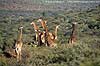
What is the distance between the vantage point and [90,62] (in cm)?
1240

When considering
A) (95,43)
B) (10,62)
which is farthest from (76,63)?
(95,43)

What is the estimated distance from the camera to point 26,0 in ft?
399

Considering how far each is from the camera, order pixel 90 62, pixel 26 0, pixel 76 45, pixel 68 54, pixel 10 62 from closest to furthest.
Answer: pixel 90 62, pixel 10 62, pixel 68 54, pixel 76 45, pixel 26 0

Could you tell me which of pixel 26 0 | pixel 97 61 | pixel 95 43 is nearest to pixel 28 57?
pixel 97 61

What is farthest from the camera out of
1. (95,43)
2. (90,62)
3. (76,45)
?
(95,43)

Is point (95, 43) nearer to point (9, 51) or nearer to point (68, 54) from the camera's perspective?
point (68, 54)

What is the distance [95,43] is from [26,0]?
106 metres

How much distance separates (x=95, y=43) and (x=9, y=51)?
4736 mm

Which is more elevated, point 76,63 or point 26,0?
point 76,63

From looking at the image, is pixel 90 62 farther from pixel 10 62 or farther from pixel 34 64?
pixel 10 62

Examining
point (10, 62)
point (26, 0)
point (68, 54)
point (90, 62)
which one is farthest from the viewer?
point (26, 0)

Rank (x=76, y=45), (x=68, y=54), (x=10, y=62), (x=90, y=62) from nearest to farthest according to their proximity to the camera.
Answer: (x=90, y=62) → (x=10, y=62) → (x=68, y=54) → (x=76, y=45)

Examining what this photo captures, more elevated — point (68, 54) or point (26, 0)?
point (68, 54)

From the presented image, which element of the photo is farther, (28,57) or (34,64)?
(28,57)
